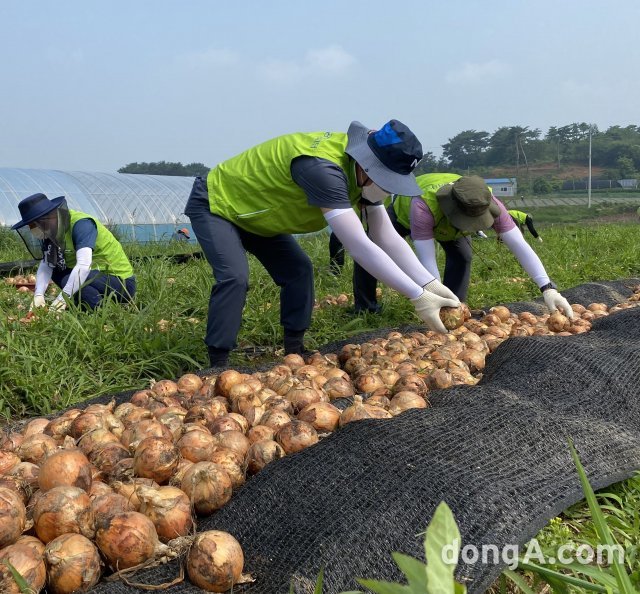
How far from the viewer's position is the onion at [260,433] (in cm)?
197

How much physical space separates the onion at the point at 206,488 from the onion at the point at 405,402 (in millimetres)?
714

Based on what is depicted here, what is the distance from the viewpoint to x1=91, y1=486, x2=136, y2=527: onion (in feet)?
4.85

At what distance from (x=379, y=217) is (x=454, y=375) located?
114cm

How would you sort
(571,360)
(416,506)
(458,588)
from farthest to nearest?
(571,360)
(416,506)
(458,588)

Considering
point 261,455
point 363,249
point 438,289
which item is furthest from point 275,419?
point 438,289

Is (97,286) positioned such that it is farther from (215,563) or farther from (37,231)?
(215,563)

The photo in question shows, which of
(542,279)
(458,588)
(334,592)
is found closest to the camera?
(458,588)

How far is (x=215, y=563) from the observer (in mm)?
1339

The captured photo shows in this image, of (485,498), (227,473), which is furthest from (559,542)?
(227,473)

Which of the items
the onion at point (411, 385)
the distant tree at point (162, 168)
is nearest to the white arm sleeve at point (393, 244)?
the onion at point (411, 385)

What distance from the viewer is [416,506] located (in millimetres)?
1466

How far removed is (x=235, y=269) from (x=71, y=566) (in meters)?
2.03

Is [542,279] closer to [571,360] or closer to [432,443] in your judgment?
[571,360]

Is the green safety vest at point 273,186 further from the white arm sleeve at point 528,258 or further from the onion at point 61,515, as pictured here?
the onion at point 61,515
